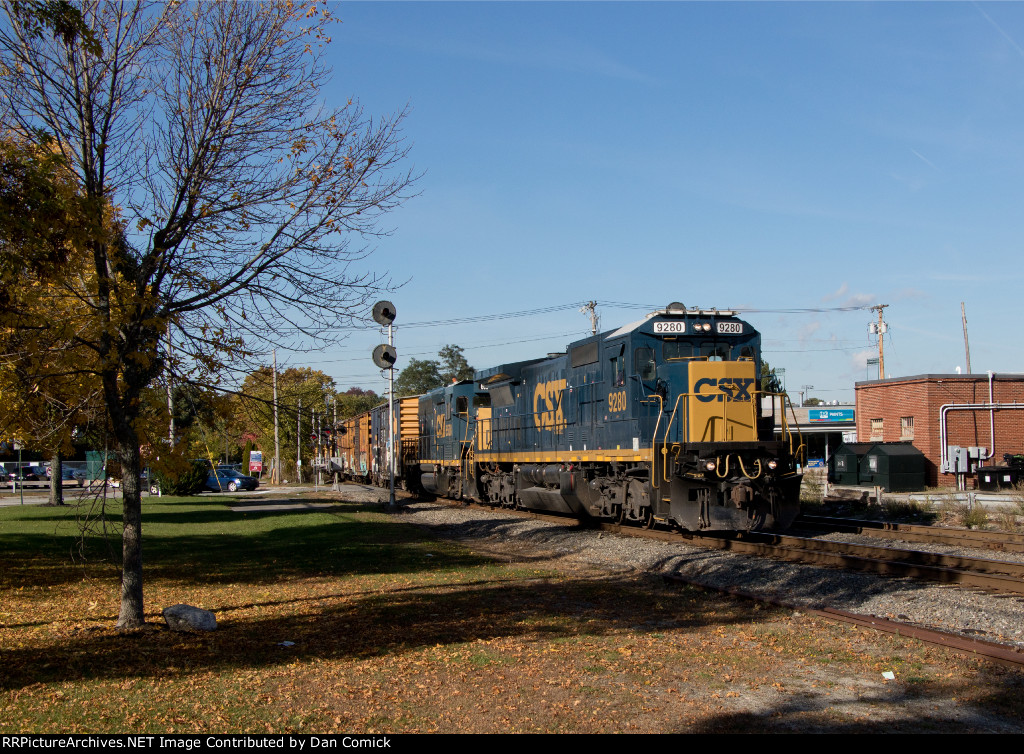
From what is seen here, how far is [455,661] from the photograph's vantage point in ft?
23.6

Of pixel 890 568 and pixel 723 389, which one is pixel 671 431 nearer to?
pixel 723 389

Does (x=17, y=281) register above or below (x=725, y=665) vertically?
above

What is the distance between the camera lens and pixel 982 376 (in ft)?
105

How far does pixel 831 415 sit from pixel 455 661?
52339 mm

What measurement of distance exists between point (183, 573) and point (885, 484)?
71.2 feet

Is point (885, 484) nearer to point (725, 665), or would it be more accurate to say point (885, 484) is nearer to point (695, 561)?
point (695, 561)

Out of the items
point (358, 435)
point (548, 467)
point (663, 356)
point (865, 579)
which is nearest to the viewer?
point (865, 579)

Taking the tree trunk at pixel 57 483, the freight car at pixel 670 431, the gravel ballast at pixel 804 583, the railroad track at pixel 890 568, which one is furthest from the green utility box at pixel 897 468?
the tree trunk at pixel 57 483

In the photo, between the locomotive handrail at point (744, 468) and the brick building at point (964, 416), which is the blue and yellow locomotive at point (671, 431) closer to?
the locomotive handrail at point (744, 468)

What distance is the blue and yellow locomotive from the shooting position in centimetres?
1434

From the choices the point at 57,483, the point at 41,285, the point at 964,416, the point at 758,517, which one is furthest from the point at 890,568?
the point at 57,483

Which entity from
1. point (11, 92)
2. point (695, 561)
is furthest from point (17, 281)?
point (695, 561)

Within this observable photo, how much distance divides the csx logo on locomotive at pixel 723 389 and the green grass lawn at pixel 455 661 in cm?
397

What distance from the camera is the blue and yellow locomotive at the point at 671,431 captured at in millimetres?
14336
